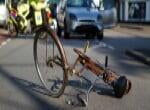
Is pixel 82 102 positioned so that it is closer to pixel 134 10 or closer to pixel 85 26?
pixel 85 26

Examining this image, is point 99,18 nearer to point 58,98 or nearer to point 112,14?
point 112,14

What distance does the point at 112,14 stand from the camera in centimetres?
2988

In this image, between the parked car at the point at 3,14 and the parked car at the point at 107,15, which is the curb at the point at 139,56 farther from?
the parked car at the point at 3,14

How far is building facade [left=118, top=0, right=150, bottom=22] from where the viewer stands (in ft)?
134

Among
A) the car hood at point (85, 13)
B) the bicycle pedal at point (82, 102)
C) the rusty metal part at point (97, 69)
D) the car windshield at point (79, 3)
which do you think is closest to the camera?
the bicycle pedal at point (82, 102)

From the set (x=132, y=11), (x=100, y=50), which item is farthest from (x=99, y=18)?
(x=132, y=11)

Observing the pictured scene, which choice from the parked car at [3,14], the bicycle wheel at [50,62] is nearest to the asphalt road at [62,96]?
the bicycle wheel at [50,62]

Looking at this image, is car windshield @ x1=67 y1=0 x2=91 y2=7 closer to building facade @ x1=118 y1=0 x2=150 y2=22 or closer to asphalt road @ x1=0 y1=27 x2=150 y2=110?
asphalt road @ x1=0 y1=27 x2=150 y2=110

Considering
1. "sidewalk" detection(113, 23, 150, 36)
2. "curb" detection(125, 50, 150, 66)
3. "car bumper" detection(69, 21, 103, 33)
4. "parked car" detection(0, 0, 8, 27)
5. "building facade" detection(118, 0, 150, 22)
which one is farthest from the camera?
"building facade" detection(118, 0, 150, 22)

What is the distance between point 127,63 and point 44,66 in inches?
187

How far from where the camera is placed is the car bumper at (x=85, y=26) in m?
→ 22.9

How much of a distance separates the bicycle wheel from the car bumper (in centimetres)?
1362

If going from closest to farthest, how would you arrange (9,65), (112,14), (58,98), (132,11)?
(58,98) → (9,65) → (112,14) → (132,11)

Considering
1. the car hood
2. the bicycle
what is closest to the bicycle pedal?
the bicycle
